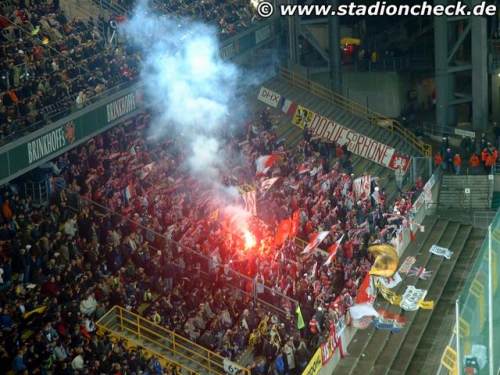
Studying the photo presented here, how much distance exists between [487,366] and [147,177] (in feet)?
57.1

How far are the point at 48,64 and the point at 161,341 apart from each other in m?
8.81

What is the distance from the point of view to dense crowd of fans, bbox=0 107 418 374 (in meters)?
21.5

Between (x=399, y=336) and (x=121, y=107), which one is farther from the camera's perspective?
(x=121, y=107)

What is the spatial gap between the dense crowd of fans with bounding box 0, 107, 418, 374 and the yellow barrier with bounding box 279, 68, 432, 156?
26.5 feet

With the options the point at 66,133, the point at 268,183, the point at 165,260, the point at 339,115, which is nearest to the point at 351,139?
the point at 339,115

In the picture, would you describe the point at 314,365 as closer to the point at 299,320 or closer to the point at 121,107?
the point at 299,320

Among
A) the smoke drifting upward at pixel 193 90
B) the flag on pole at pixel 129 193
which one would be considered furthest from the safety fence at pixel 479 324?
the smoke drifting upward at pixel 193 90

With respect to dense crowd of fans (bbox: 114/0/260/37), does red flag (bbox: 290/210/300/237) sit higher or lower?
lower

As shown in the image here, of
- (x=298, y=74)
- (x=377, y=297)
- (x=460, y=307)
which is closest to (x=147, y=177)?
(x=377, y=297)

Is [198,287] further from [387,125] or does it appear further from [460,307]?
[387,125]

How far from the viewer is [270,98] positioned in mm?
38031

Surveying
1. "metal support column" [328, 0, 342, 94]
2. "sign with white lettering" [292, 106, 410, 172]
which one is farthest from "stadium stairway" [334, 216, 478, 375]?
"metal support column" [328, 0, 342, 94]

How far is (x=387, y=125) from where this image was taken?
3966 centimetres

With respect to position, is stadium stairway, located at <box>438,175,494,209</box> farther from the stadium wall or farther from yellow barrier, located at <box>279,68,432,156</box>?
the stadium wall
